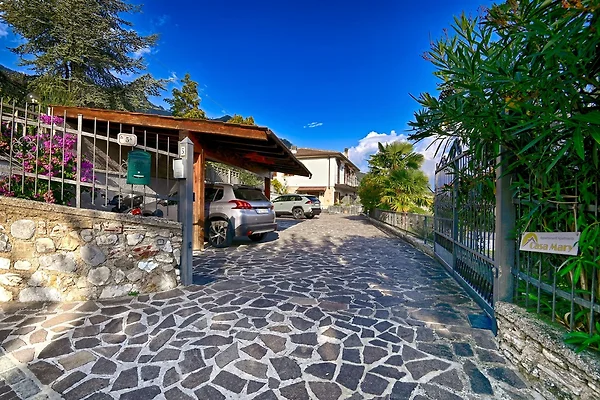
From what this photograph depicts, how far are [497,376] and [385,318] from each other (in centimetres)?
111

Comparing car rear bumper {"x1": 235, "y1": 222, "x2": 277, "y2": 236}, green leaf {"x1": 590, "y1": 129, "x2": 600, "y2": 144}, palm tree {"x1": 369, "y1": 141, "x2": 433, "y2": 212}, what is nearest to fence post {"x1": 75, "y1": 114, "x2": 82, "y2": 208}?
car rear bumper {"x1": 235, "y1": 222, "x2": 277, "y2": 236}

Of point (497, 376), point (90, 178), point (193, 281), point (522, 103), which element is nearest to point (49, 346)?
point (193, 281)

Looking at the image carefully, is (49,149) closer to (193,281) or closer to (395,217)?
(193,281)

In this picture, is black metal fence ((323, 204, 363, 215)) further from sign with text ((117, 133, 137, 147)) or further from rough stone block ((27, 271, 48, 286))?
rough stone block ((27, 271, 48, 286))

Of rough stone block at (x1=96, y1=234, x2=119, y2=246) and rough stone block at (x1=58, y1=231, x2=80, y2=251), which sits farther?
rough stone block at (x1=96, y1=234, x2=119, y2=246)

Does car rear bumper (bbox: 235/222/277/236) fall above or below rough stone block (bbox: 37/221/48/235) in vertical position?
below

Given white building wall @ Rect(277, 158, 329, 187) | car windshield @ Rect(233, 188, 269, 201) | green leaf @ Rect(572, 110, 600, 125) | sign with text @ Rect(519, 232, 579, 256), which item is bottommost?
sign with text @ Rect(519, 232, 579, 256)

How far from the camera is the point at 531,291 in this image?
2.27 meters

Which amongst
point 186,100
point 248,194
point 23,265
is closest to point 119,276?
point 23,265

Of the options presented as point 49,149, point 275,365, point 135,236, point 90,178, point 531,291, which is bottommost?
point 275,365

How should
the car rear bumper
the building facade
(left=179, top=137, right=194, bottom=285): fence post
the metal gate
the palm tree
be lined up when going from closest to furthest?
1. the metal gate
2. (left=179, top=137, right=194, bottom=285): fence post
3. the car rear bumper
4. the palm tree
5. the building facade

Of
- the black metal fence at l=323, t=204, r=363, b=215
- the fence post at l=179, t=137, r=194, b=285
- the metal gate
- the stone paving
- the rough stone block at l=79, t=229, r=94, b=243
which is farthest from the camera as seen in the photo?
the black metal fence at l=323, t=204, r=363, b=215

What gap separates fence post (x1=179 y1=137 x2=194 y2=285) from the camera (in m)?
3.88

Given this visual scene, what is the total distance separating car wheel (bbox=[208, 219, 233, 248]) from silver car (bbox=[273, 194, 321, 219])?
10985 millimetres
